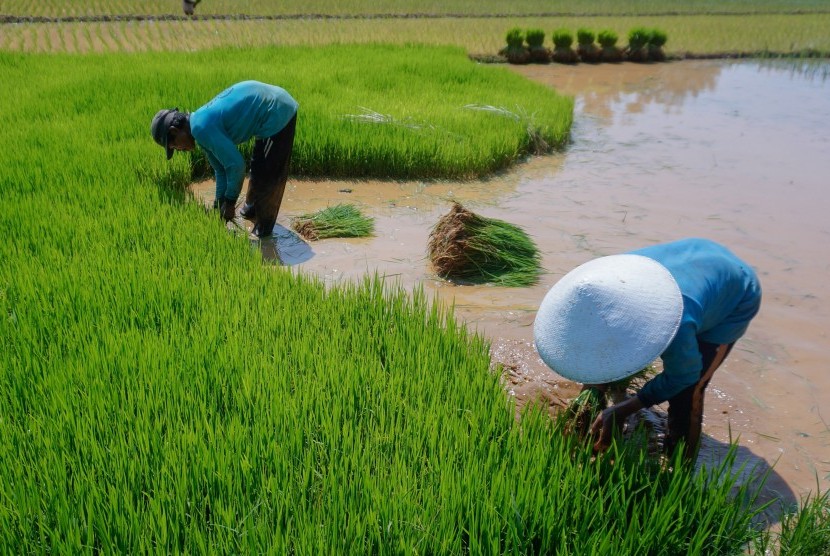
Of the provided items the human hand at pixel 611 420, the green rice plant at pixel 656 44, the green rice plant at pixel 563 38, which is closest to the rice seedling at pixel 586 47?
the green rice plant at pixel 563 38

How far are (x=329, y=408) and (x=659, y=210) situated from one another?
366 centimetres

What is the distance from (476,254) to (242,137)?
58.7 inches

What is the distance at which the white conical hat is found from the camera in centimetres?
162

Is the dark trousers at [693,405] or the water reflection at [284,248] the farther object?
the water reflection at [284,248]

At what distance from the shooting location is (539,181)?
5.67m

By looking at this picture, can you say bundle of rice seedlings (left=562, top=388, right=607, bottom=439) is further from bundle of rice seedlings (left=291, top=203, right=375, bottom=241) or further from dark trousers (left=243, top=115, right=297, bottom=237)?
dark trousers (left=243, top=115, right=297, bottom=237)

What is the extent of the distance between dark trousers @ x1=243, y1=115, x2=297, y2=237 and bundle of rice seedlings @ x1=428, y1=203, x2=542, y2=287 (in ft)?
3.35

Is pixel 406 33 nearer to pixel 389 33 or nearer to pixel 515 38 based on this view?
pixel 389 33

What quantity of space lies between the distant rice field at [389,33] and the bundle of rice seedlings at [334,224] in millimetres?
5831

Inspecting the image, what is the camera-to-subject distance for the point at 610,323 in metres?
1.63

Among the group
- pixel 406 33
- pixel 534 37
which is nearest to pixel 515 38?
pixel 534 37

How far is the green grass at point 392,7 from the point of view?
42.4ft

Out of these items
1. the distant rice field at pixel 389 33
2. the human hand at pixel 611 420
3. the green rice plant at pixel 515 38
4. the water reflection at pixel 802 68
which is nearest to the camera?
the human hand at pixel 611 420

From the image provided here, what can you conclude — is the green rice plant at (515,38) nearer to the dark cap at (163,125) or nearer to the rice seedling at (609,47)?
the rice seedling at (609,47)
